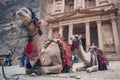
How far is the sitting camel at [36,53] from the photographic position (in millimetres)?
3441

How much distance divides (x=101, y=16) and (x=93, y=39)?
3.09 m

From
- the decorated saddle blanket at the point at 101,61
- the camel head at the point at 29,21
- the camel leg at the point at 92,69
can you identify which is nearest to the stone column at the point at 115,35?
the decorated saddle blanket at the point at 101,61

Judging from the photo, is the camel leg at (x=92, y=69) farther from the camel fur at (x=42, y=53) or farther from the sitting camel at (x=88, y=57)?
the camel fur at (x=42, y=53)

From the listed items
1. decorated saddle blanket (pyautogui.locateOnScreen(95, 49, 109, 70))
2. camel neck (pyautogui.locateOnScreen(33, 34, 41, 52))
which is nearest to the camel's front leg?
camel neck (pyautogui.locateOnScreen(33, 34, 41, 52))

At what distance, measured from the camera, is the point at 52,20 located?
2103 cm

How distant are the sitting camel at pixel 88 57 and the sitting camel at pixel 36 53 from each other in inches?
28.6

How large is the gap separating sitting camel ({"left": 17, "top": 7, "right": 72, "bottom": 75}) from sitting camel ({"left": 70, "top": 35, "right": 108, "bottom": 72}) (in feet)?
2.38

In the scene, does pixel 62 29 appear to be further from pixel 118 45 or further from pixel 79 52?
pixel 79 52

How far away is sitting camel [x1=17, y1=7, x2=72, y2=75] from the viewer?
3441mm

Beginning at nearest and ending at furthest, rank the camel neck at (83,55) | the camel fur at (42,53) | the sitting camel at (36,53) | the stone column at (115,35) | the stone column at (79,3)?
the camel fur at (42,53) < the sitting camel at (36,53) < the camel neck at (83,55) < the stone column at (115,35) < the stone column at (79,3)

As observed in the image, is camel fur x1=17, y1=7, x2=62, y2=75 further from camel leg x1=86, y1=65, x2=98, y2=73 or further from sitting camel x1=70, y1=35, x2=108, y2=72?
camel leg x1=86, y1=65, x2=98, y2=73

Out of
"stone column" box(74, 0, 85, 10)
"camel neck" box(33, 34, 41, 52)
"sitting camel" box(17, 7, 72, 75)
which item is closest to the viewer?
"sitting camel" box(17, 7, 72, 75)

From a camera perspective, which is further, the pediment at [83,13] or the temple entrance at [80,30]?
the temple entrance at [80,30]

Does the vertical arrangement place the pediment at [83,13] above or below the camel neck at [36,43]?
above
